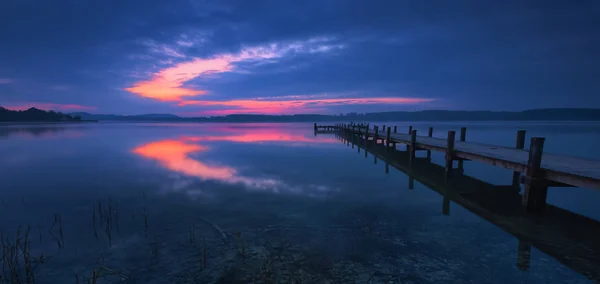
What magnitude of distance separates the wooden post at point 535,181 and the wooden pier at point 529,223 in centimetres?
35

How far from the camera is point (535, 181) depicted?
29.4 feet

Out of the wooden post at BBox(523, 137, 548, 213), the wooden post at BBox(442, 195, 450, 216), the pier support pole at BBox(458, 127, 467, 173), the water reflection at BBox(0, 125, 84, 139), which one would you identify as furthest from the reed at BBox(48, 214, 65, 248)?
the water reflection at BBox(0, 125, 84, 139)

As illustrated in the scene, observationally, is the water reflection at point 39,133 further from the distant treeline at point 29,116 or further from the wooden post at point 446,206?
the distant treeline at point 29,116

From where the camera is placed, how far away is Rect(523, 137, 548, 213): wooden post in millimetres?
8914

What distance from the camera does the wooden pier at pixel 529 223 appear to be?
649 cm

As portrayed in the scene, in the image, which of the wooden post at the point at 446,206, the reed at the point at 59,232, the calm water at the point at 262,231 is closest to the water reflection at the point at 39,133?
the calm water at the point at 262,231

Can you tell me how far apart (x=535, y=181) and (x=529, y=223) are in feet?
4.39

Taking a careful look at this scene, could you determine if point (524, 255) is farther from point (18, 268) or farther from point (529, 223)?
point (18, 268)

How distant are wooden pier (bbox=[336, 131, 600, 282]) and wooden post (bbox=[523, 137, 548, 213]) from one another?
1.16 feet

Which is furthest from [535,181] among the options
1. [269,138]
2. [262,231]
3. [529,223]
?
[269,138]

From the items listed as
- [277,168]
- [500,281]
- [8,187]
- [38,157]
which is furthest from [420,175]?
[38,157]

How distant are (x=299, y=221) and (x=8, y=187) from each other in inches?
559

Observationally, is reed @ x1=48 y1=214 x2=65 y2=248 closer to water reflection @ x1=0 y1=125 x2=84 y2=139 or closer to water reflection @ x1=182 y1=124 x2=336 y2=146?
water reflection @ x1=182 y1=124 x2=336 y2=146

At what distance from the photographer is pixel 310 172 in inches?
702
